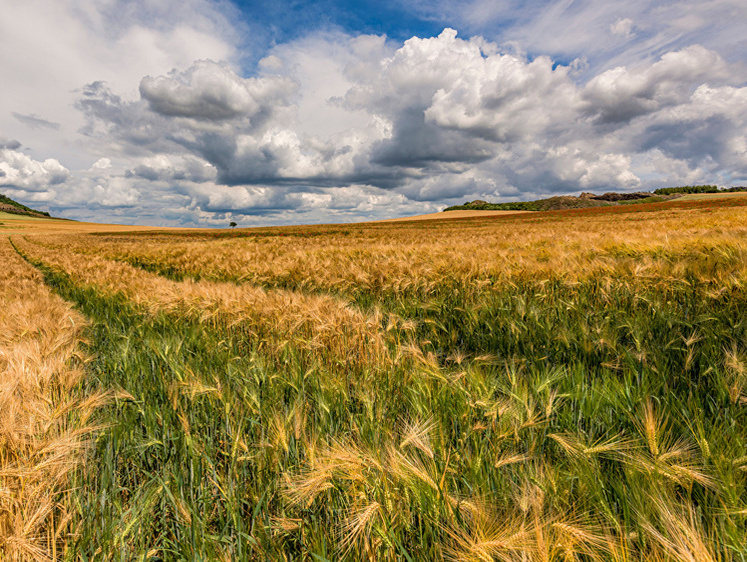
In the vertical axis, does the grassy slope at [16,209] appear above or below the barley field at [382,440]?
above

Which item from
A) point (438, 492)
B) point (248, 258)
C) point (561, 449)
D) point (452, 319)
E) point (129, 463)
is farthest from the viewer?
point (248, 258)

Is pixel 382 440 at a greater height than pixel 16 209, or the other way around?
pixel 16 209

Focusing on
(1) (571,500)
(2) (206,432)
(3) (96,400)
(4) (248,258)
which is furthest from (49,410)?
(4) (248,258)

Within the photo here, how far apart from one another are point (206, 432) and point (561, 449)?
4.97 feet

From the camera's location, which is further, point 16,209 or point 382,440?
point 16,209

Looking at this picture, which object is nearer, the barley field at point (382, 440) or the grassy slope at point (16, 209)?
the barley field at point (382, 440)

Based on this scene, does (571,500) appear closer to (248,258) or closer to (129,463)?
(129,463)

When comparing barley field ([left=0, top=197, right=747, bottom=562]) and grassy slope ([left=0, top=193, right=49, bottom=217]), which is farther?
grassy slope ([left=0, top=193, right=49, bottom=217])

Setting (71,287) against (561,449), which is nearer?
(561,449)

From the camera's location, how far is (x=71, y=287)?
6219 millimetres

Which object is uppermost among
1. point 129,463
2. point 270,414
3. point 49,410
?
point 49,410

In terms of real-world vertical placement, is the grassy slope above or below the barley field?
above

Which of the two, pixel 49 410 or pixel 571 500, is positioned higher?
pixel 49 410

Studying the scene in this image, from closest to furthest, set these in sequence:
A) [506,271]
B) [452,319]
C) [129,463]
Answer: [129,463] < [452,319] < [506,271]
